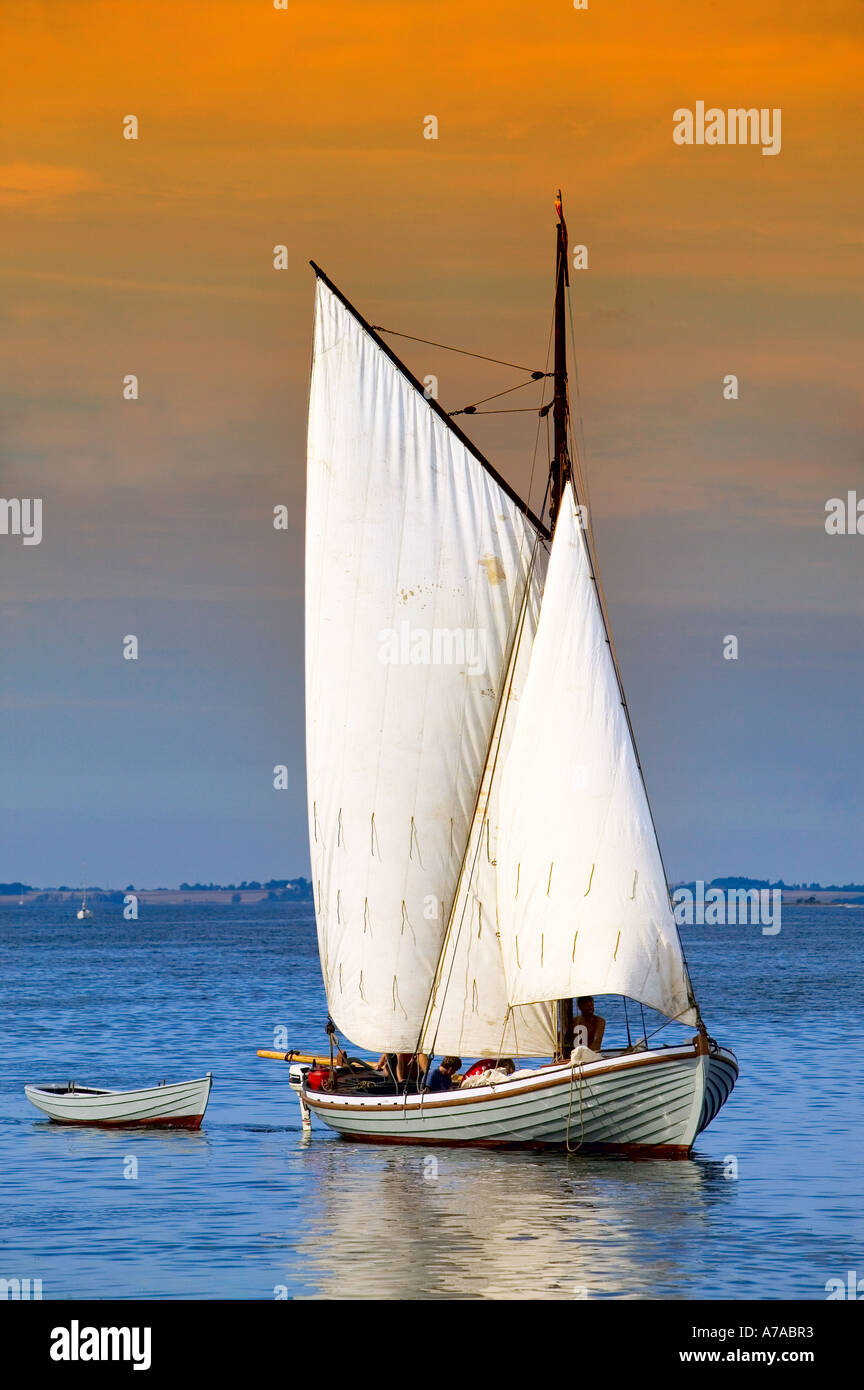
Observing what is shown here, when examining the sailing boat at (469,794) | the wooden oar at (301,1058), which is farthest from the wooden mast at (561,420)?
the wooden oar at (301,1058)

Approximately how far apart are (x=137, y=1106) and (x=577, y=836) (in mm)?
13429

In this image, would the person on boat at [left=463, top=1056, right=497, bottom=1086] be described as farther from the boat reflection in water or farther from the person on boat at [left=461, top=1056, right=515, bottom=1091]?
the boat reflection in water

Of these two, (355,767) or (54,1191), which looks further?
(355,767)

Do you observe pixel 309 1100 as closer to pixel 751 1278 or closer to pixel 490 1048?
pixel 490 1048

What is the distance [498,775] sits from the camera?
3772cm

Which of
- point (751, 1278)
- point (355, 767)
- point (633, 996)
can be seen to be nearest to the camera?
point (751, 1278)

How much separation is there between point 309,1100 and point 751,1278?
48.8 ft

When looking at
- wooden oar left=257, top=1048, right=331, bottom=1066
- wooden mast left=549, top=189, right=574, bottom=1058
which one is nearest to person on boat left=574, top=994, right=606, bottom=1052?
wooden mast left=549, top=189, right=574, bottom=1058

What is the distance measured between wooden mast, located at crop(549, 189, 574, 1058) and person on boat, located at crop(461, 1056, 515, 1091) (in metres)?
1.20

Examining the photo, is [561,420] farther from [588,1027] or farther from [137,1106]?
[137,1106]

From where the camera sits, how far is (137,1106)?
42281mm

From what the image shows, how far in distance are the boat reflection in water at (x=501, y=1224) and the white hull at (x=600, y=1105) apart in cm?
42
